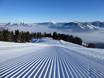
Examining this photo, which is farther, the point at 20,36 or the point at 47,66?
the point at 20,36

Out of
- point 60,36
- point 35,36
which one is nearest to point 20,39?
point 35,36

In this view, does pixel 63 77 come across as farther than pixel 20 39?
No

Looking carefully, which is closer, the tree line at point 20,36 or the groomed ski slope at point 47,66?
the groomed ski slope at point 47,66

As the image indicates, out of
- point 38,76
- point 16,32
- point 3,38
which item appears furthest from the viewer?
point 16,32

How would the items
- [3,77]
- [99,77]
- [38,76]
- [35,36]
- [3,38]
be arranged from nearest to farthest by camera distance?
1. [3,77]
2. [38,76]
3. [99,77]
4. [3,38]
5. [35,36]

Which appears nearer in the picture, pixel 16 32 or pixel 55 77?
pixel 55 77

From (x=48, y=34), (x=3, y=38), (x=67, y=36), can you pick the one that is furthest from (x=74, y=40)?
(x=3, y=38)

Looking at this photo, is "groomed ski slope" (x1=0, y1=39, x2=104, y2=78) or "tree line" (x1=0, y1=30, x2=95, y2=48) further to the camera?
"tree line" (x1=0, y1=30, x2=95, y2=48)

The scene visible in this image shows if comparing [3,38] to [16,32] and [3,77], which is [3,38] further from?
[3,77]

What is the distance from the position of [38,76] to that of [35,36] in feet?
533

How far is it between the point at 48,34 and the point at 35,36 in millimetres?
30376

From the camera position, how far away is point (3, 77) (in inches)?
314

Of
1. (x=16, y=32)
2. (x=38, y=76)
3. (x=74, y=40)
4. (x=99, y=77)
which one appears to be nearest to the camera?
(x=38, y=76)

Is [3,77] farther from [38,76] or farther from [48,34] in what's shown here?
[48,34]
